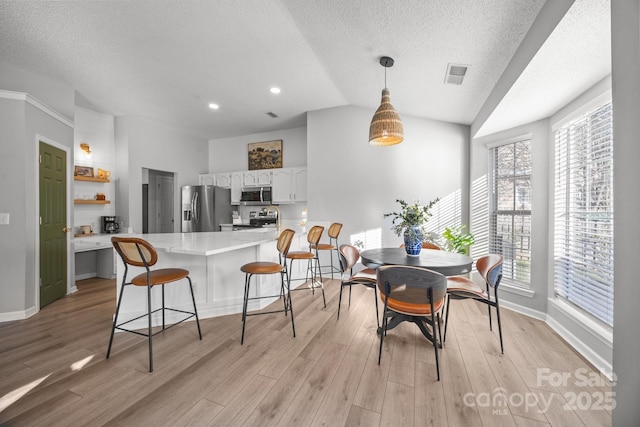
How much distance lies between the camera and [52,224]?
3463mm

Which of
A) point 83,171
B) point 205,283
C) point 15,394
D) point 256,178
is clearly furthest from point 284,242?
point 83,171

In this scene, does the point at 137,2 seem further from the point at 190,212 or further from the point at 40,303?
the point at 190,212

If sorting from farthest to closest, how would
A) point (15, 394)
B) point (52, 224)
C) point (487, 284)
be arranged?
point (52, 224) → point (487, 284) → point (15, 394)

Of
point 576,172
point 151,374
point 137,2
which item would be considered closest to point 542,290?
point 576,172

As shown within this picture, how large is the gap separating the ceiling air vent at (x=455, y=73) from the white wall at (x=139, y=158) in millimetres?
5605

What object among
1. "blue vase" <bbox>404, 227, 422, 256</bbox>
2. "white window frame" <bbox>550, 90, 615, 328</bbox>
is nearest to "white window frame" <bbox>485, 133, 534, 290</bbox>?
"white window frame" <bbox>550, 90, 615, 328</bbox>

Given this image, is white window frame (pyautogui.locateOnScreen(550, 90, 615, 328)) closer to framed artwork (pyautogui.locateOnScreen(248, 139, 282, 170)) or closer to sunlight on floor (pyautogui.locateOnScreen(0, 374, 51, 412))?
sunlight on floor (pyautogui.locateOnScreen(0, 374, 51, 412))

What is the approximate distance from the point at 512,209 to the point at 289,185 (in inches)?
156

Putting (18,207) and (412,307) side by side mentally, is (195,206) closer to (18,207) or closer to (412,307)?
(18,207)

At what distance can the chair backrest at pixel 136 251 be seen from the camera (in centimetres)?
187

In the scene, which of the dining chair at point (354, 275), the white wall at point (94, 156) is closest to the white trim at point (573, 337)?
the dining chair at point (354, 275)

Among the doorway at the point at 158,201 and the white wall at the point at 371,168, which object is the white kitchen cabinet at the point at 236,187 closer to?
the doorway at the point at 158,201

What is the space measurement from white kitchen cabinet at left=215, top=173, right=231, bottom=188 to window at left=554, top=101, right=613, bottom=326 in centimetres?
598

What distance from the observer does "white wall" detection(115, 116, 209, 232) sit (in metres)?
4.98
